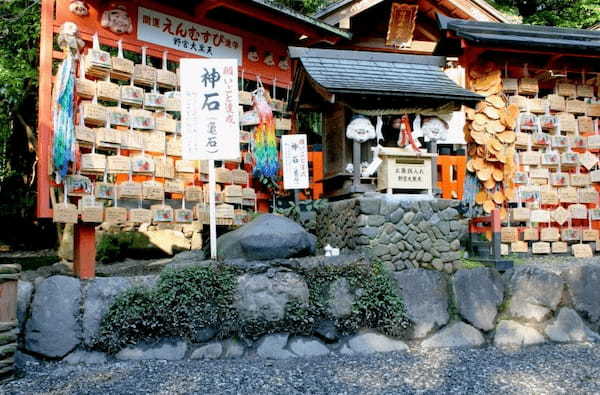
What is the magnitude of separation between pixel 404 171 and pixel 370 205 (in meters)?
0.84

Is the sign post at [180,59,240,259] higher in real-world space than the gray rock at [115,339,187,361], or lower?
higher

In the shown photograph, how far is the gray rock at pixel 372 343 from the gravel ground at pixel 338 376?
0.68 ft

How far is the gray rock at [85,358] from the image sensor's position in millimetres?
6176

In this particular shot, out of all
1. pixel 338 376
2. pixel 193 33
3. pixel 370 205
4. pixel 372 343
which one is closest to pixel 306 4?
pixel 193 33

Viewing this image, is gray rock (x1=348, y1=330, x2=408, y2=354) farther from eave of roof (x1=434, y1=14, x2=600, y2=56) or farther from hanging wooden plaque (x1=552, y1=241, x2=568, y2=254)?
eave of roof (x1=434, y1=14, x2=600, y2=56)

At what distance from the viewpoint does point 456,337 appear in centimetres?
720

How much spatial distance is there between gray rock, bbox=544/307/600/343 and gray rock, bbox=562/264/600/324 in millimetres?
185

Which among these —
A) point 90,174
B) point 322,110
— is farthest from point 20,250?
point 322,110

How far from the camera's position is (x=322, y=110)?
9.47 meters

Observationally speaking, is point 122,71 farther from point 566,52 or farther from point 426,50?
point 426,50

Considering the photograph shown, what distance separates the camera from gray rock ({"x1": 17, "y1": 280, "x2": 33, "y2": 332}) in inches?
250

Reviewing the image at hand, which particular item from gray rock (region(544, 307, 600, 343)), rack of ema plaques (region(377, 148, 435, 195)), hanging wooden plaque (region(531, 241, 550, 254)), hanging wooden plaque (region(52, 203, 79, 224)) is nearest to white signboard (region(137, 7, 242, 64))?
hanging wooden plaque (region(52, 203, 79, 224))

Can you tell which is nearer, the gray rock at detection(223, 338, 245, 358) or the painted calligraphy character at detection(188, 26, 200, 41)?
the gray rock at detection(223, 338, 245, 358)

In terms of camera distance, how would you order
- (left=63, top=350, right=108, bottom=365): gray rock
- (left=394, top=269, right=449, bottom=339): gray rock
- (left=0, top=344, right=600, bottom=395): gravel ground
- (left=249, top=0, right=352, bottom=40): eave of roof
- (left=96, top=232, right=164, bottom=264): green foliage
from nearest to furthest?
(left=0, top=344, right=600, bottom=395): gravel ground
(left=63, top=350, right=108, bottom=365): gray rock
(left=394, top=269, right=449, bottom=339): gray rock
(left=249, top=0, right=352, bottom=40): eave of roof
(left=96, top=232, right=164, bottom=264): green foliage
